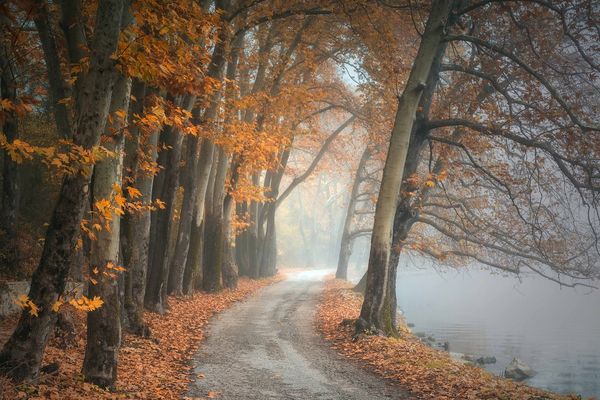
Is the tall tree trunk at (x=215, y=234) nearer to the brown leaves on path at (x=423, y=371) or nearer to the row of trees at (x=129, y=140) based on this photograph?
the row of trees at (x=129, y=140)

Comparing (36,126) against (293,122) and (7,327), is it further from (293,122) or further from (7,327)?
(293,122)

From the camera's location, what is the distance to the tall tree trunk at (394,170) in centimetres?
1156

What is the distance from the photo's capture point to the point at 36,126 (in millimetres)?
15391

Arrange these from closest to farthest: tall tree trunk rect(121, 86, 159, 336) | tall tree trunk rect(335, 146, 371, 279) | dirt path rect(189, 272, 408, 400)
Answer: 1. dirt path rect(189, 272, 408, 400)
2. tall tree trunk rect(121, 86, 159, 336)
3. tall tree trunk rect(335, 146, 371, 279)

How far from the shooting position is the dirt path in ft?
24.8

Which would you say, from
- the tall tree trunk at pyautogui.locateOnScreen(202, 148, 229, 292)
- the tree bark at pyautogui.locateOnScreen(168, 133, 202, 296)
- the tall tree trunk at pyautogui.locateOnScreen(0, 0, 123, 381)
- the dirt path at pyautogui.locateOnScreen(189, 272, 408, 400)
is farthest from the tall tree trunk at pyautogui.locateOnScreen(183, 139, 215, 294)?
the tall tree trunk at pyautogui.locateOnScreen(0, 0, 123, 381)

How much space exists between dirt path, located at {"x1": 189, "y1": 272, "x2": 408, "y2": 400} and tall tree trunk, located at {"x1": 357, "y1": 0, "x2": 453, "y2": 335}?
165cm

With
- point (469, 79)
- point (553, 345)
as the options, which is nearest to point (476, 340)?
point (553, 345)

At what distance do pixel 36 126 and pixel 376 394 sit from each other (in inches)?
546

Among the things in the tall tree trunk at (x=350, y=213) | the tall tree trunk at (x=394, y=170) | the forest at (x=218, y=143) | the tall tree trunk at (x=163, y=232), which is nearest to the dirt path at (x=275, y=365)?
the forest at (x=218, y=143)

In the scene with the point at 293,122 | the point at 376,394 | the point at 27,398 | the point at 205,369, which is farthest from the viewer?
the point at 293,122

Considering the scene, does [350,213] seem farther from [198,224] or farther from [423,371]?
[423,371]

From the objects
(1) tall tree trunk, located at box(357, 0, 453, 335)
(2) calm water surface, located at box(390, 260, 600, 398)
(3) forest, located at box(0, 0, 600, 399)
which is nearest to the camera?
(3) forest, located at box(0, 0, 600, 399)

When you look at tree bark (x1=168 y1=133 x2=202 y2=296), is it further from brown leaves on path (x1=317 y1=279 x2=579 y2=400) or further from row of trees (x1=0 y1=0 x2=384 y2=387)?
brown leaves on path (x1=317 y1=279 x2=579 y2=400)
